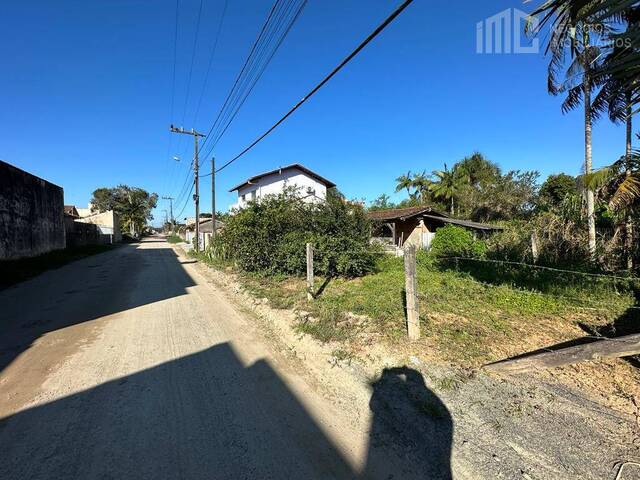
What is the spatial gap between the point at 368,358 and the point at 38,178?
24.1 metres

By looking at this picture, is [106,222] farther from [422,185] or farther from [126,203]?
[422,185]

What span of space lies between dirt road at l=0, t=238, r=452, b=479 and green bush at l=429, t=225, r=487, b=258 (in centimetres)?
1325

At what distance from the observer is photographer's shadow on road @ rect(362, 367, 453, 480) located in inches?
96.7

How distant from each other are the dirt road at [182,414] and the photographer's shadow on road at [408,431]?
0.04ft

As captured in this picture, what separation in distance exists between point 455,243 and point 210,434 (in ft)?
56.5

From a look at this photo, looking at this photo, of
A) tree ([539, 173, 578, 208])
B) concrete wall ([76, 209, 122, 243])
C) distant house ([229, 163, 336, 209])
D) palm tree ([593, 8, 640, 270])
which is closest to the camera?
palm tree ([593, 8, 640, 270])

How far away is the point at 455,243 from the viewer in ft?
58.6

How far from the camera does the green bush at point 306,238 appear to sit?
393 inches

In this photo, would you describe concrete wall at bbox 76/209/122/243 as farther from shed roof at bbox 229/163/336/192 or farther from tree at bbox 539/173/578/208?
tree at bbox 539/173/578/208

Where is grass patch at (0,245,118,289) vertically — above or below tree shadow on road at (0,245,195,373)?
above

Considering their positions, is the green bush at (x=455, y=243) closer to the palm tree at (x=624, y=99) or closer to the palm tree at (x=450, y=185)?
the palm tree at (x=624, y=99)

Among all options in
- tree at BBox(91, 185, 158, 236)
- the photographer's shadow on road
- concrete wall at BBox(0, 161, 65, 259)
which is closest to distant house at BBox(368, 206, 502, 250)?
the photographer's shadow on road

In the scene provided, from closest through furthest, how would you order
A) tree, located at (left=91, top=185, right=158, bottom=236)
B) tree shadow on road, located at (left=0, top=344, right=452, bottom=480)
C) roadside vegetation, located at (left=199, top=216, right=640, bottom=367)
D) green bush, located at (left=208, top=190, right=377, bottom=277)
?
tree shadow on road, located at (left=0, top=344, right=452, bottom=480), roadside vegetation, located at (left=199, top=216, right=640, bottom=367), green bush, located at (left=208, top=190, right=377, bottom=277), tree, located at (left=91, top=185, right=158, bottom=236)

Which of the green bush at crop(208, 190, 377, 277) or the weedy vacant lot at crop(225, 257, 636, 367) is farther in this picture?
the green bush at crop(208, 190, 377, 277)
